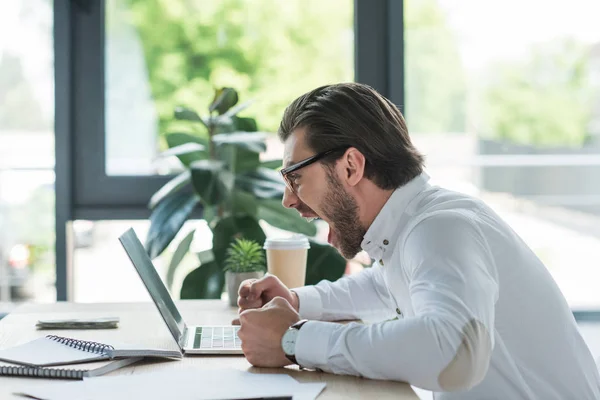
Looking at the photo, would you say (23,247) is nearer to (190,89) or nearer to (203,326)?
(190,89)

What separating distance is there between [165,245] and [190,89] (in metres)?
0.79

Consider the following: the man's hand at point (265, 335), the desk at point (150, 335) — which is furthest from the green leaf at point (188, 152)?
the man's hand at point (265, 335)

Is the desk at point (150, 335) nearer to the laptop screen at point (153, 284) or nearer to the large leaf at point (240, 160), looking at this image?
the laptop screen at point (153, 284)

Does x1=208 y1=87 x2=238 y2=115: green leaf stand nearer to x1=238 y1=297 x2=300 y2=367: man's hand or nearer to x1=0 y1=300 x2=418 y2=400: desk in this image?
x1=0 y1=300 x2=418 y2=400: desk

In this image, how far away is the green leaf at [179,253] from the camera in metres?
2.91

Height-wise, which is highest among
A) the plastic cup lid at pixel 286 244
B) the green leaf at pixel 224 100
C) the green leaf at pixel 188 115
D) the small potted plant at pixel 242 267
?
the green leaf at pixel 224 100

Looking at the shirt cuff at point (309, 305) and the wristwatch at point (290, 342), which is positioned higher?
the wristwatch at point (290, 342)

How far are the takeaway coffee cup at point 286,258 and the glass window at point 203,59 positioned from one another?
A: 1.39 meters

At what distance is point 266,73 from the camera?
10.7 feet

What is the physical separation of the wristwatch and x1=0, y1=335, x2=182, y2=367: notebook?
21cm

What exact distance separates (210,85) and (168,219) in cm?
70

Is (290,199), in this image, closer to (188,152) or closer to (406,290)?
(406,290)

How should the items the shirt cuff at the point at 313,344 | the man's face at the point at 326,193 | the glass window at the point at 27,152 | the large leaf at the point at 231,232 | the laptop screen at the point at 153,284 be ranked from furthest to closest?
the glass window at the point at 27,152 → the large leaf at the point at 231,232 → the man's face at the point at 326,193 → the laptop screen at the point at 153,284 → the shirt cuff at the point at 313,344

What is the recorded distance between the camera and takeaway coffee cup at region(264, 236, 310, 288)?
193cm
